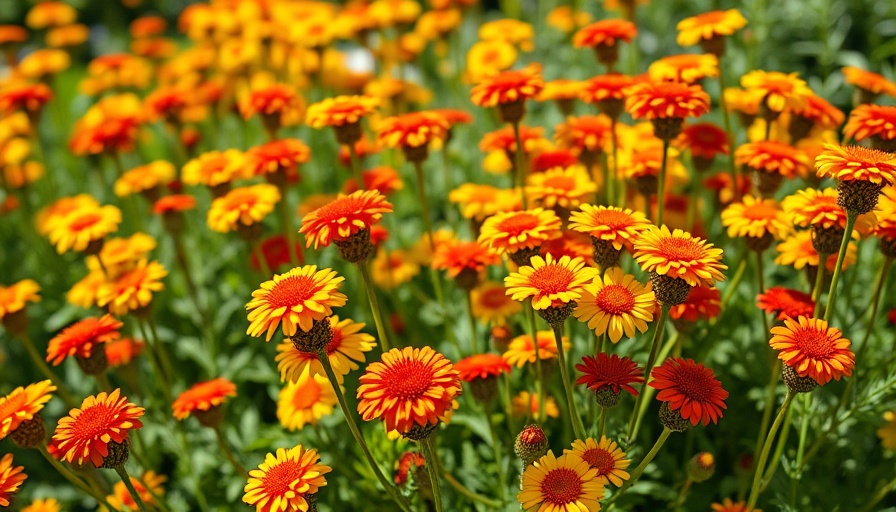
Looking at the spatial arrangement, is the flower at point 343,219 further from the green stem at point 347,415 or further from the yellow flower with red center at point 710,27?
the yellow flower with red center at point 710,27

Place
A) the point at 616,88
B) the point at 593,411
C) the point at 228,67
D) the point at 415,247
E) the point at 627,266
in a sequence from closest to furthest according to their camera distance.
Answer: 1. the point at 593,411
2. the point at 616,88
3. the point at 627,266
4. the point at 415,247
5. the point at 228,67

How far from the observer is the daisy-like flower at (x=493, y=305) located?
6.98ft

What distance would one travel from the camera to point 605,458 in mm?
1457

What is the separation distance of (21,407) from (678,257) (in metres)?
1.48

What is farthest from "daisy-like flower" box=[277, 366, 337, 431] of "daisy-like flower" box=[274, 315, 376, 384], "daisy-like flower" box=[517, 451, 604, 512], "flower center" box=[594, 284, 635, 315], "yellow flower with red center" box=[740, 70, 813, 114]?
"yellow flower with red center" box=[740, 70, 813, 114]

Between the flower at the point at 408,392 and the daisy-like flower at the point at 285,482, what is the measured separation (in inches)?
Result: 9.4

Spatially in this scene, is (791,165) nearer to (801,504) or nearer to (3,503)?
(801,504)

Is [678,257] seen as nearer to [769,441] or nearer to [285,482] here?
[769,441]

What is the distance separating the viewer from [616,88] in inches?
79.9

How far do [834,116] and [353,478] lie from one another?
172 cm

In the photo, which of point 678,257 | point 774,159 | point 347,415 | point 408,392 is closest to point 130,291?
point 347,415

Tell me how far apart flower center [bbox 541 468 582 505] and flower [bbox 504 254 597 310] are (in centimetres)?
33

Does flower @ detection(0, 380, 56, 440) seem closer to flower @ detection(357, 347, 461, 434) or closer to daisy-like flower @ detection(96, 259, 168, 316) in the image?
daisy-like flower @ detection(96, 259, 168, 316)

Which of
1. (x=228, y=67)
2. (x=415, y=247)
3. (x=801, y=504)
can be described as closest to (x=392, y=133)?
(x=415, y=247)
